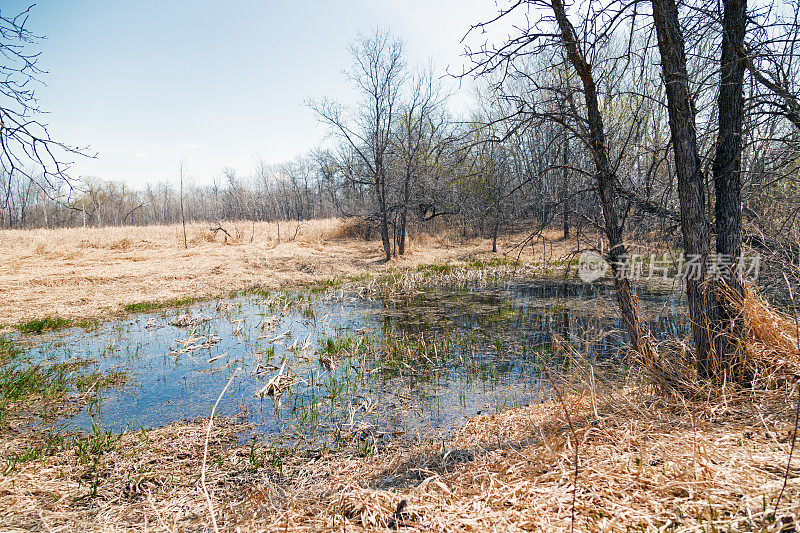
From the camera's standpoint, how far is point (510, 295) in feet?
41.8

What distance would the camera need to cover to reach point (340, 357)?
7348 mm

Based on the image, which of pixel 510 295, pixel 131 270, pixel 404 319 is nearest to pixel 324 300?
pixel 404 319

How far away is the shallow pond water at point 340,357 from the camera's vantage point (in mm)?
5141

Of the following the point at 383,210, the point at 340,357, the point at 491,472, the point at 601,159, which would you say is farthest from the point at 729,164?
the point at 383,210

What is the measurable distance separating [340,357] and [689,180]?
5.66m

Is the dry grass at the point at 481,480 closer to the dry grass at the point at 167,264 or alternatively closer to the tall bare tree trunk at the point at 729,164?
the tall bare tree trunk at the point at 729,164

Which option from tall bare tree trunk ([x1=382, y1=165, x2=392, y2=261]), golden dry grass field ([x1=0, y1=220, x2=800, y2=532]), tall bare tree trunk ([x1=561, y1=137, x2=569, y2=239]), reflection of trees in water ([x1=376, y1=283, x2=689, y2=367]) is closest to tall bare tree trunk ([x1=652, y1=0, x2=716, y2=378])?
golden dry grass field ([x1=0, y1=220, x2=800, y2=532])

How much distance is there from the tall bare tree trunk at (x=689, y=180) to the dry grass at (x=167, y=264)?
1193 cm

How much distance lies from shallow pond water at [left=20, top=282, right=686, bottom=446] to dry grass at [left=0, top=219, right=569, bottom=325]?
8.09 feet

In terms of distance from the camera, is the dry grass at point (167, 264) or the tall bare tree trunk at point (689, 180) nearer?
the tall bare tree trunk at point (689, 180)

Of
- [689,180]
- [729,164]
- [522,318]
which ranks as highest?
[729,164]

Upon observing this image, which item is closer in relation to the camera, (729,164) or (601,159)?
Answer: (729,164)

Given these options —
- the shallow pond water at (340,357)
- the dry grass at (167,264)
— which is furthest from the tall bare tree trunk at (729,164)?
the dry grass at (167,264)

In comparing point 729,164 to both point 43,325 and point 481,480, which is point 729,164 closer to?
point 481,480
